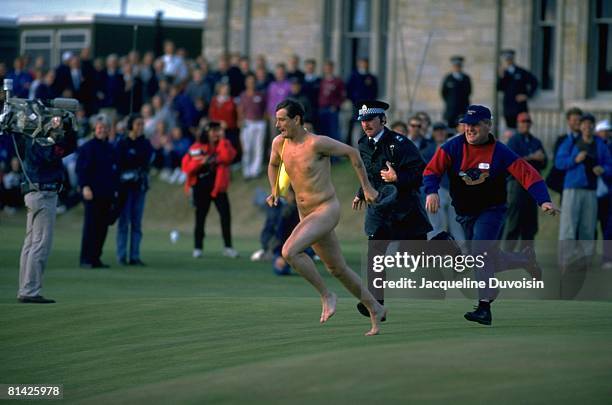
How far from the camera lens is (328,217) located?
506 inches

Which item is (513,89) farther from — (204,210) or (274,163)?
(274,163)

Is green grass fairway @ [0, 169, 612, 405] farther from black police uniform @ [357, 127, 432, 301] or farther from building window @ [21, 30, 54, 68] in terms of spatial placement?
building window @ [21, 30, 54, 68]

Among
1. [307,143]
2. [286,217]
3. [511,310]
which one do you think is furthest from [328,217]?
[286,217]

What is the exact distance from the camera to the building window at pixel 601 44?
2980 centimetres

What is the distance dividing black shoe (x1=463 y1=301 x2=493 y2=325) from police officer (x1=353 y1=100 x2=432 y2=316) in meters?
1.04

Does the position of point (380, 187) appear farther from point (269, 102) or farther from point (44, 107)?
point (269, 102)

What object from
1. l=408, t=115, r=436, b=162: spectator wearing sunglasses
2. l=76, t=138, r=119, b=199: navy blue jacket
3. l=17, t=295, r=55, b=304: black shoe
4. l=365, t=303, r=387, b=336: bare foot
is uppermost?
l=408, t=115, r=436, b=162: spectator wearing sunglasses

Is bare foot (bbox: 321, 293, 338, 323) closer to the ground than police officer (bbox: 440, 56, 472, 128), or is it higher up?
closer to the ground

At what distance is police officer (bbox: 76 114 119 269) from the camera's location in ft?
68.8

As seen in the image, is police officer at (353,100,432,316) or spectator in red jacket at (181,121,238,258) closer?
police officer at (353,100,432,316)

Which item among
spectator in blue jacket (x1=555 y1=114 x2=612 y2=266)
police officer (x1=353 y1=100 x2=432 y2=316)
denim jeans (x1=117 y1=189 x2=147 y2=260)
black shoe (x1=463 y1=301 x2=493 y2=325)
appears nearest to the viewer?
black shoe (x1=463 y1=301 x2=493 y2=325)

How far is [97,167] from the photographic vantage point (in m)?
21.0

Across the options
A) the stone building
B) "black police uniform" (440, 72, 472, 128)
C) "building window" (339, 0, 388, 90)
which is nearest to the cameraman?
the stone building

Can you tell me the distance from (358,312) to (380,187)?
54.9 inches
